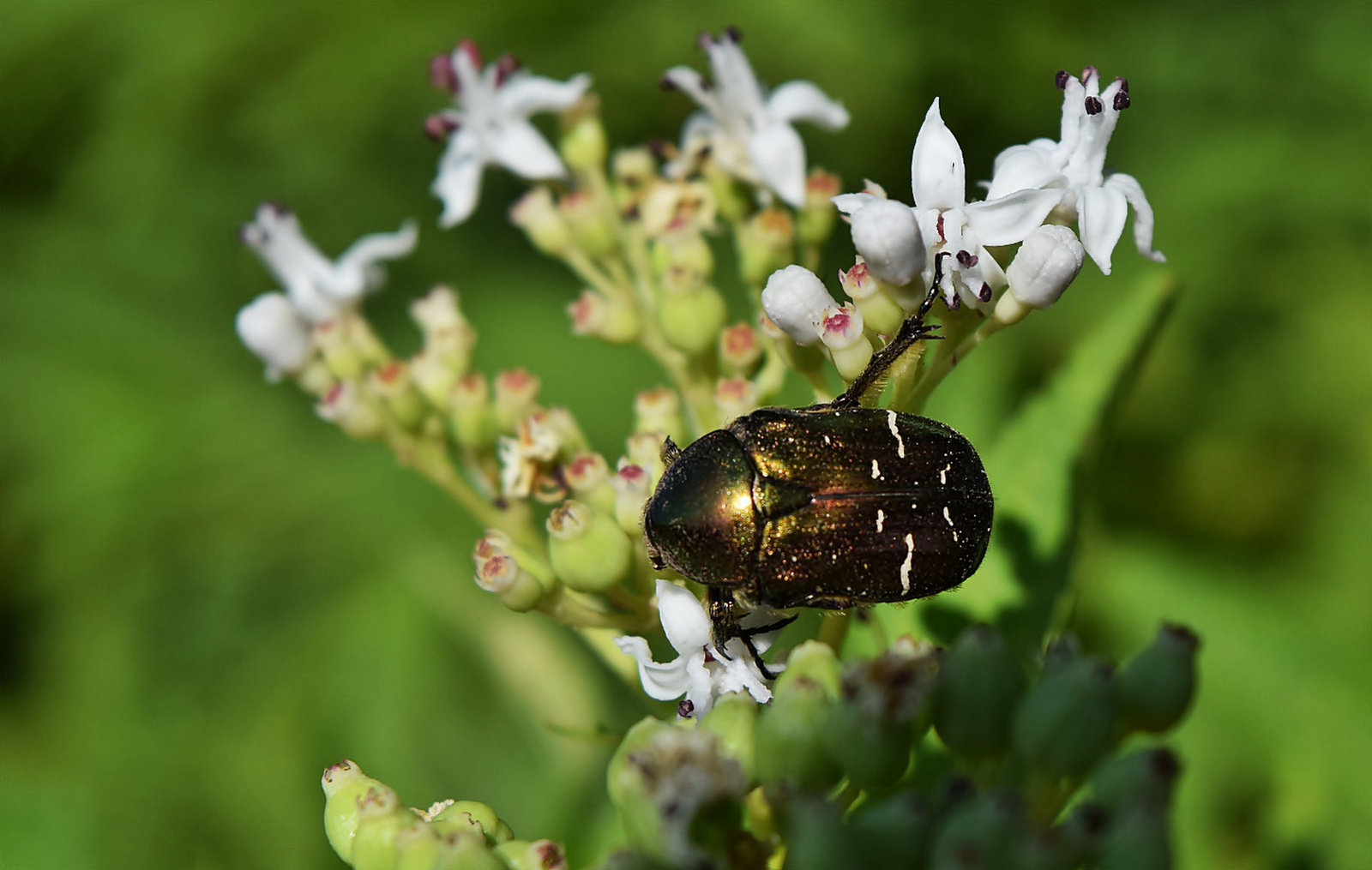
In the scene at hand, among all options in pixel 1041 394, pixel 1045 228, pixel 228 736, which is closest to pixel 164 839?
pixel 228 736

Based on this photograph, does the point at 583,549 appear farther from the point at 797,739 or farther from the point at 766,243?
the point at 766,243

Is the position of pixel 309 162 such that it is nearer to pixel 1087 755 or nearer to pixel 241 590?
pixel 241 590

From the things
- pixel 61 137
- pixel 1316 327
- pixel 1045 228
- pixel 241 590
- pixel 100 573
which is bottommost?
pixel 1316 327

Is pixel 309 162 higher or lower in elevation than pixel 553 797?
higher

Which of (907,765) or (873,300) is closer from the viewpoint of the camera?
(907,765)

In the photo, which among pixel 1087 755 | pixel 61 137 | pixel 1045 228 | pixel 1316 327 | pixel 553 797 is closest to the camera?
pixel 1087 755

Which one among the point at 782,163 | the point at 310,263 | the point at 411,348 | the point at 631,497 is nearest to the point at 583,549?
the point at 631,497
